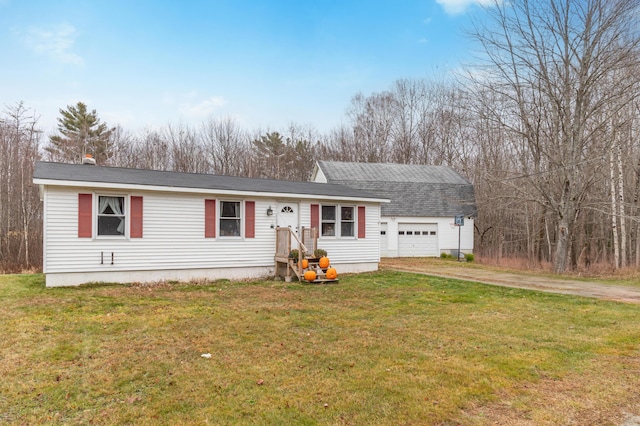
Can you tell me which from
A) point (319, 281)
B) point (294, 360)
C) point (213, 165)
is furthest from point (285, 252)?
point (213, 165)

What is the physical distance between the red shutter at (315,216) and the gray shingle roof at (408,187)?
8.34 m

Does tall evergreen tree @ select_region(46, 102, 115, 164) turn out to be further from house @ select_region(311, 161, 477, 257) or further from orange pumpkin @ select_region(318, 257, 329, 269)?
orange pumpkin @ select_region(318, 257, 329, 269)

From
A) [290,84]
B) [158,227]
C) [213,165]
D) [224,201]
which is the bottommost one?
[158,227]

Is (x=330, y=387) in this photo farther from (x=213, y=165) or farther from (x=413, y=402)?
(x=213, y=165)

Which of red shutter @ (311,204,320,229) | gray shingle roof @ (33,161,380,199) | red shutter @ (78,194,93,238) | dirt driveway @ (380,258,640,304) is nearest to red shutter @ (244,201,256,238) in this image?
gray shingle roof @ (33,161,380,199)

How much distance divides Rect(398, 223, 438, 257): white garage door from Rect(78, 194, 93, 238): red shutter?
14.9 meters

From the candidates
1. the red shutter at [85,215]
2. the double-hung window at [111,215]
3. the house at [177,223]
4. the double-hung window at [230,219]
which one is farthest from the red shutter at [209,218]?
the red shutter at [85,215]

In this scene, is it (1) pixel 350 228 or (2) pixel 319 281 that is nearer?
(2) pixel 319 281

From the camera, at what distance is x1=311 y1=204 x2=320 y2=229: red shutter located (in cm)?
1248

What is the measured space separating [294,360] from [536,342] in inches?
135

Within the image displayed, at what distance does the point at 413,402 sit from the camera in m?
3.45

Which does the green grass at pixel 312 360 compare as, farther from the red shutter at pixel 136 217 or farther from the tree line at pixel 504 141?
the tree line at pixel 504 141

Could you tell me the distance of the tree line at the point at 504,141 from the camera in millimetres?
13508

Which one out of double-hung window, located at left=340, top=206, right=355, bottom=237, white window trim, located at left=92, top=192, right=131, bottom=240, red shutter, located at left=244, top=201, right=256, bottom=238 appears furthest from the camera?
double-hung window, located at left=340, top=206, right=355, bottom=237
